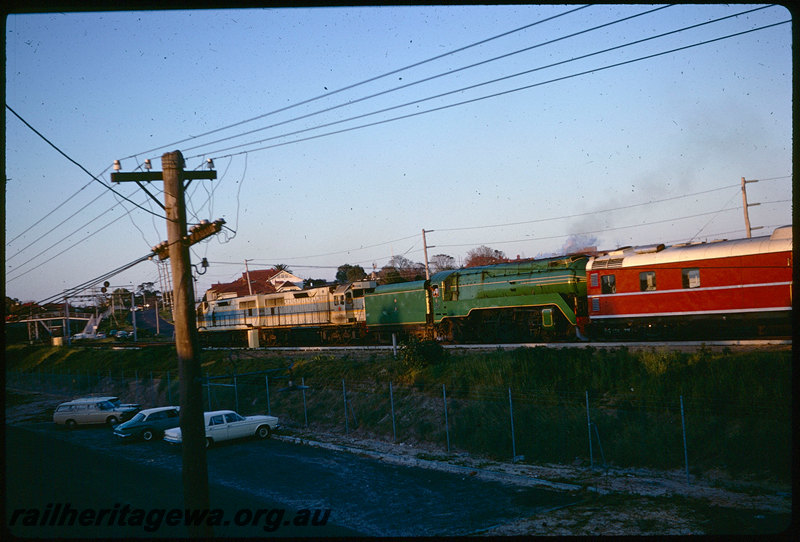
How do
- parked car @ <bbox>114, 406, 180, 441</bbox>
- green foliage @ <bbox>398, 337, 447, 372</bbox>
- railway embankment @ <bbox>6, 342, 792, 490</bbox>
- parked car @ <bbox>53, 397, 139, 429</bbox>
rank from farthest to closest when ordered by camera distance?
1. parked car @ <bbox>53, 397, 139, 429</bbox>
2. green foliage @ <bbox>398, 337, 447, 372</bbox>
3. parked car @ <bbox>114, 406, 180, 441</bbox>
4. railway embankment @ <bbox>6, 342, 792, 490</bbox>

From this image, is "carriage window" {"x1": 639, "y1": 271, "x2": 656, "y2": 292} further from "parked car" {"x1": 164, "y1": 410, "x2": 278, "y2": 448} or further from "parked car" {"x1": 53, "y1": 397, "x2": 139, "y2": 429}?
"parked car" {"x1": 53, "y1": 397, "x2": 139, "y2": 429}

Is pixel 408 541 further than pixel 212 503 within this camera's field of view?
No

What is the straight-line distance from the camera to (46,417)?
31.3m

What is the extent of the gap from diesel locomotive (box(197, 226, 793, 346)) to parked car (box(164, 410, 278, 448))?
7165 millimetres

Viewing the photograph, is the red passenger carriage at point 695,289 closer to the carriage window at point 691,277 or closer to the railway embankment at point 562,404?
the carriage window at point 691,277

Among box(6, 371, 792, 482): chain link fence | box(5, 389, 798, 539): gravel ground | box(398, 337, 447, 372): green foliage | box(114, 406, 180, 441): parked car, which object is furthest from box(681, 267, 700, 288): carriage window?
box(114, 406, 180, 441): parked car

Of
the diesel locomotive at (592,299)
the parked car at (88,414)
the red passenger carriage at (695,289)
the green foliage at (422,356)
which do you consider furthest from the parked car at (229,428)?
the red passenger carriage at (695,289)

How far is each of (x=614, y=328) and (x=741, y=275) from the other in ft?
19.0

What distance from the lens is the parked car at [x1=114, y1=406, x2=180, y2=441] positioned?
74.2ft

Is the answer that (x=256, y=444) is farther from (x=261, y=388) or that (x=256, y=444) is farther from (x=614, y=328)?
(x=614, y=328)

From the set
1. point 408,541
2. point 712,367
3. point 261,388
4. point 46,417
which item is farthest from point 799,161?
point 46,417

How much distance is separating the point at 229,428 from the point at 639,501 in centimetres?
1475

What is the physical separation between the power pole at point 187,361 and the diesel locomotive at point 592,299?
15472 millimetres

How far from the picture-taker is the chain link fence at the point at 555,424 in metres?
13.9
